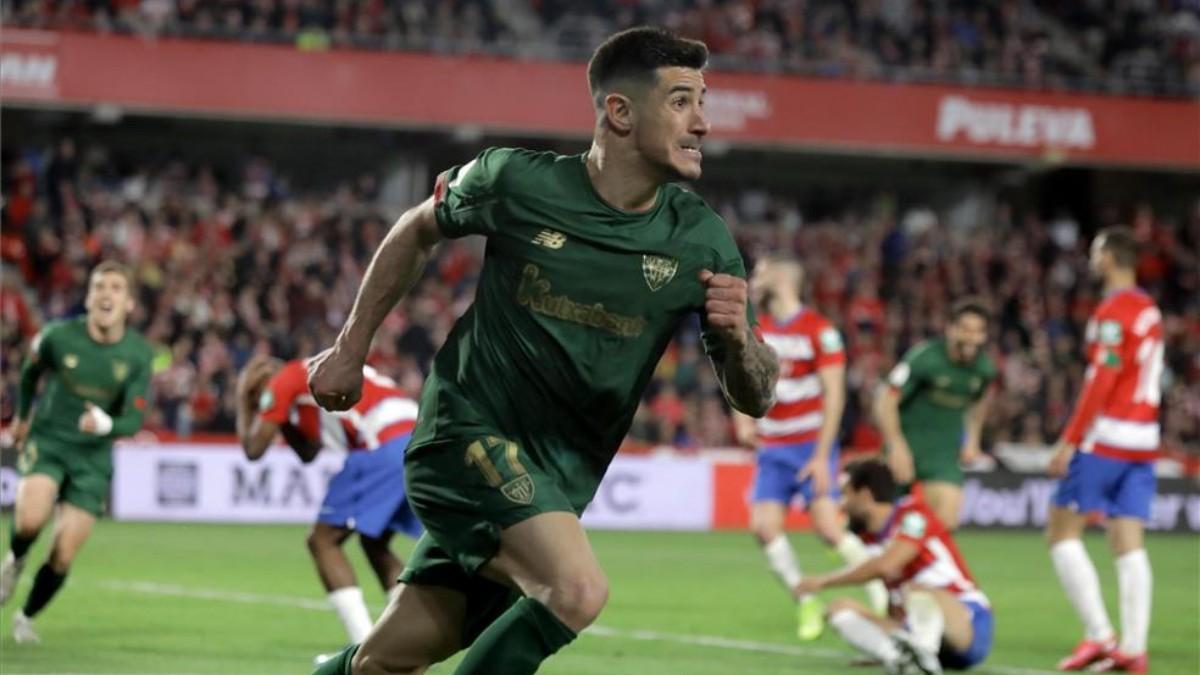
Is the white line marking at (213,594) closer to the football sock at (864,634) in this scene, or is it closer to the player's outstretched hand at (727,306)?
the football sock at (864,634)

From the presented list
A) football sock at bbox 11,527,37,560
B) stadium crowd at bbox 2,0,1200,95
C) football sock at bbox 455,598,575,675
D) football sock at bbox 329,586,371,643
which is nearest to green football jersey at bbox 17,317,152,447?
football sock at bbox 11,527,37,560

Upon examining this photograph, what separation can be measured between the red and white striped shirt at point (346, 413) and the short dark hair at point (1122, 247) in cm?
380

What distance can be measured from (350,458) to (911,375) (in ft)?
14.6

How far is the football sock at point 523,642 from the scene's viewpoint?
16.6ft

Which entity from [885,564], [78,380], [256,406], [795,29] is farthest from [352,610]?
[795,29]

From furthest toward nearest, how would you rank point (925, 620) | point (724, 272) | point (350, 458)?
point (350, 458) → point (925, 620) → point (724, 272)

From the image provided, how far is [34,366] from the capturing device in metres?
10.9

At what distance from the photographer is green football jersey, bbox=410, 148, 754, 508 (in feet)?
17.4

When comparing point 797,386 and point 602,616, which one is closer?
point 602,616

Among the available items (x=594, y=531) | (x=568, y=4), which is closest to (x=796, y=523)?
(x=594, y=531)

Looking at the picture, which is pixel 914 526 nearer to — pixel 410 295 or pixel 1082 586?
→ pixel 1082 586

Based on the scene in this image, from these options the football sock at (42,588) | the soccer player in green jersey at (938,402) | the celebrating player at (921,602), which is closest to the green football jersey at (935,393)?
the soccer player in green jersey at (938,402)

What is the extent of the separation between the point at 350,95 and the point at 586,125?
3455mm

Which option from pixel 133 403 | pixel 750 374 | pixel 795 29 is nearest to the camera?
pixel 750 374
